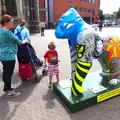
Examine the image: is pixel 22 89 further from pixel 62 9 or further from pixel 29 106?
pixel 62 9

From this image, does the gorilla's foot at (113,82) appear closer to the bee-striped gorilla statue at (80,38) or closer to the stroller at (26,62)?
the bee-striped gorilla statue at (80,38)

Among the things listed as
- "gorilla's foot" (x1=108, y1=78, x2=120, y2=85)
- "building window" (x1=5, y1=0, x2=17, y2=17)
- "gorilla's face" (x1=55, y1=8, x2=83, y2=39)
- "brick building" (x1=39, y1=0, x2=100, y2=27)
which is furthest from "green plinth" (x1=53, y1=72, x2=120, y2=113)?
"brick building" (x1=39, y1=0, x2=100, y2=27)

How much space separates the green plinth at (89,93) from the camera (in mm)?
3303

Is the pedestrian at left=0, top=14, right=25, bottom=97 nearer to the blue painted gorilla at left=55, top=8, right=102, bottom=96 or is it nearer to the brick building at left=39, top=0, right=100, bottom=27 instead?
the blue painted gorilla at left=55, top=8, right=102, bottom=96

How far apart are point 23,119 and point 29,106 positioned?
45 cm

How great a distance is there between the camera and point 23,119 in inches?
122

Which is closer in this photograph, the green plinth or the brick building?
the green plinth

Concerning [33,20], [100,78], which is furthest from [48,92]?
[33,20]

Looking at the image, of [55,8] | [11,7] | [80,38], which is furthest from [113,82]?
[55,8]

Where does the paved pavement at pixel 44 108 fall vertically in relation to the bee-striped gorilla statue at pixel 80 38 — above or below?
below

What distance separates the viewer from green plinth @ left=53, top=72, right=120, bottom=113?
3303mm

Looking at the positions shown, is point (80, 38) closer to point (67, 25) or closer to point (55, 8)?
point (67, 25)

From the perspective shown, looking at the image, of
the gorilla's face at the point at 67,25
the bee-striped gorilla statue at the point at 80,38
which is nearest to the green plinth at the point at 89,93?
the bee-striped gorilla statue at the point at 80,38

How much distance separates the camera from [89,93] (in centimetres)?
355
